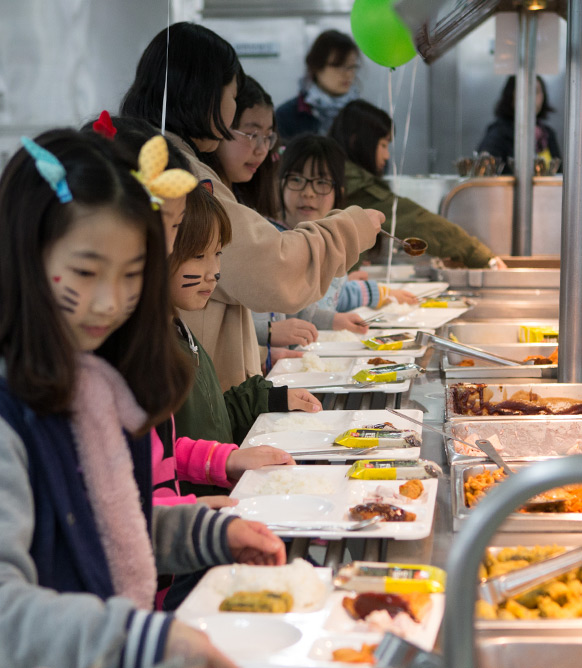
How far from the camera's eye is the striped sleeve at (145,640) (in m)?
0.72

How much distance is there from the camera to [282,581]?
0.93m

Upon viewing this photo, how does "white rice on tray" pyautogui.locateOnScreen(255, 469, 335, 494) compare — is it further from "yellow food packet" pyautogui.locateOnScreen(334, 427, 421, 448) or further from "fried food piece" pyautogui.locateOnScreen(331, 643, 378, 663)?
"fried food piece" pyautogui.locateOnScreen(331, 643, 378, 663)

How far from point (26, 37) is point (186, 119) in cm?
92

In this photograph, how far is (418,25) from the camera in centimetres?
187

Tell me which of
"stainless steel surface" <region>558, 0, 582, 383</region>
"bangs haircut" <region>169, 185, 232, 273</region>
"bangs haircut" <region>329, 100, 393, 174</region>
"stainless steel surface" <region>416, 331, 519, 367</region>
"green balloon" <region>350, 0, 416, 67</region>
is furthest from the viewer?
"bangs haircut" <region>329, 100, 393, 174</region>

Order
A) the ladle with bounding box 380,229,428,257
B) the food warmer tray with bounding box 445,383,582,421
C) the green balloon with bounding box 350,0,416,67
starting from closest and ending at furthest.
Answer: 1. the food warmer tray with bounding box 445,383,582,421
2. the green balloon with bounding box 350,0,416,67
3. the ladle with bounding box 380,229,428,257

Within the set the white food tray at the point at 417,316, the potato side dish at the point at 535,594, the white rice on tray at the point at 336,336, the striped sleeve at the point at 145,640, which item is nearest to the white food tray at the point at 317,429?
the potato side dish at the point at 535,594

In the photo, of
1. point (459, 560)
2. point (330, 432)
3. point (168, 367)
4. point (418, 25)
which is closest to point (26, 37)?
point (418, 25)

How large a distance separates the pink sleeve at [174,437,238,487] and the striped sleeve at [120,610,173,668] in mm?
614

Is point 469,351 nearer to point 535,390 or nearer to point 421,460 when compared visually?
point 535,390

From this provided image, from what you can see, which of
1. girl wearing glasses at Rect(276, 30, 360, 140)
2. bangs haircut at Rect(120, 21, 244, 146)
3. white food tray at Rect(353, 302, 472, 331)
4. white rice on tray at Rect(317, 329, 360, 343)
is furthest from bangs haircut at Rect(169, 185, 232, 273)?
girl wearing glasses at Rect(276, 30, 360, 140)

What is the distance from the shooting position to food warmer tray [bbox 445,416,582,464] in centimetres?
155

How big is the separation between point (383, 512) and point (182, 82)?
1055 mm

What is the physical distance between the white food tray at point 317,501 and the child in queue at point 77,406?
0.24m
